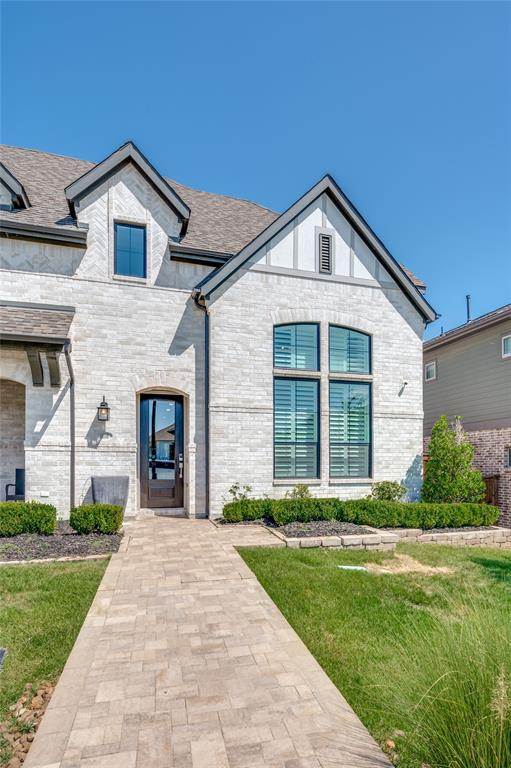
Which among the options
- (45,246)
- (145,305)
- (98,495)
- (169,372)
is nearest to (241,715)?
(98,495)

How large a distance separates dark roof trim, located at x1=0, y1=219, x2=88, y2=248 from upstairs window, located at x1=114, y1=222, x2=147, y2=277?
82 centimetres

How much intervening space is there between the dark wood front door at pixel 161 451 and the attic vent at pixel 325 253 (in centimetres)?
536

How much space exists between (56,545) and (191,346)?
213 inches

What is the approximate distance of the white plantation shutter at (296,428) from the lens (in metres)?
10.8

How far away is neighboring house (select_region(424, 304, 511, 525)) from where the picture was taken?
13.0m

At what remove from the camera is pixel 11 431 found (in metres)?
10.5

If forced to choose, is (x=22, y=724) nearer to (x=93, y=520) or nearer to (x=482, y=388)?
(x=93, y=520)

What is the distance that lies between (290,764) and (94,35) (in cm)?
1218

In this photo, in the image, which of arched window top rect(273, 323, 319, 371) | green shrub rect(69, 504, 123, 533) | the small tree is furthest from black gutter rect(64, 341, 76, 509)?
the small tree

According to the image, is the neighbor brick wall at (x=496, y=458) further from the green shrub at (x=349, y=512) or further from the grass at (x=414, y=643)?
the grass at (x=414, y=643)

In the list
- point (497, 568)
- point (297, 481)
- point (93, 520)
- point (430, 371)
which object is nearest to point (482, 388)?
point (430, 371)

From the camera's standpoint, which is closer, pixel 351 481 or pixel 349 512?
pixel 349 512

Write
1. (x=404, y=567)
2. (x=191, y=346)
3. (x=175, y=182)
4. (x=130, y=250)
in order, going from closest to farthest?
1. (x=404, y=567)
2. (x=130, y=250)
3. (x=191, y=346)
4. (x=175, y=182)

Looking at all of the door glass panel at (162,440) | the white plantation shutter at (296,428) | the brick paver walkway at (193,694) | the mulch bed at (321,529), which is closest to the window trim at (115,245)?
the door glass panel at (162,440)
